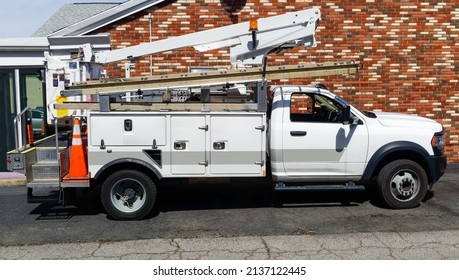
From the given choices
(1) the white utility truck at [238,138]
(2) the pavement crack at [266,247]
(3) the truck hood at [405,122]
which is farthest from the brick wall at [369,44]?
(2) the pavement crack at [266,247]

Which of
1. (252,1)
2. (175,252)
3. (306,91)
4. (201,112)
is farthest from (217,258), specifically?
(252,1)

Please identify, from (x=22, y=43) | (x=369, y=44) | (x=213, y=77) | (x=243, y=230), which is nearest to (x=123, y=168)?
(x=213, y=77)

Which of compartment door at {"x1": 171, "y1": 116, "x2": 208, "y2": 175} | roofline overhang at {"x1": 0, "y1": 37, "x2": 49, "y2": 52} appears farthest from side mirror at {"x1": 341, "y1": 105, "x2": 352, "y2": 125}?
roofline overhang at {"x1": 0, "y1": 37, "x2": 49, "y2": 52}

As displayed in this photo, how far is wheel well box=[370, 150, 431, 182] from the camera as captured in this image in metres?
8.12

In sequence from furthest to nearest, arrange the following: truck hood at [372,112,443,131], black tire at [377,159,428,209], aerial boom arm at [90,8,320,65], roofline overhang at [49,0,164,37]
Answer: roofline overhang at [49,0,164,37]
truck hood at [372,112,443,131]
black tire at [377,159,428,209]
aerial boom arm at [90,8,320,65]

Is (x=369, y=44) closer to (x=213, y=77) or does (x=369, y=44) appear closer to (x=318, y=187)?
(x=318, y=187)

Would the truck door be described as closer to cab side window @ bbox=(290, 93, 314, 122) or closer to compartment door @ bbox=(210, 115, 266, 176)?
cab side window @ bbox=(290, 93, 314, 122)

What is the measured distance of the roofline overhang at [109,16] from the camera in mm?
11125

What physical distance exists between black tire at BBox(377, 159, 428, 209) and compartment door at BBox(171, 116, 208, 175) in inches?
115

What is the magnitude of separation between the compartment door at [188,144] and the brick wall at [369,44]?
173 inches

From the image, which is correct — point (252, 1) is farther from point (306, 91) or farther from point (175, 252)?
point (175, 252)

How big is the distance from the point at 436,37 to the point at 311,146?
6014 mm

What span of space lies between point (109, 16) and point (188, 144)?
16.7ft
